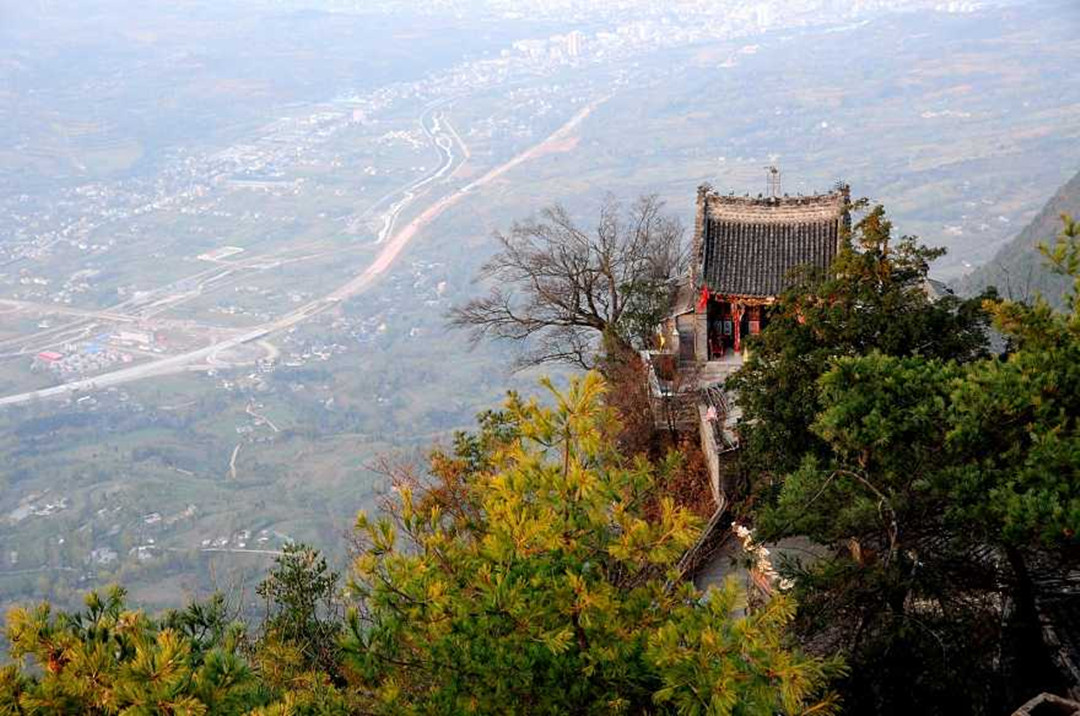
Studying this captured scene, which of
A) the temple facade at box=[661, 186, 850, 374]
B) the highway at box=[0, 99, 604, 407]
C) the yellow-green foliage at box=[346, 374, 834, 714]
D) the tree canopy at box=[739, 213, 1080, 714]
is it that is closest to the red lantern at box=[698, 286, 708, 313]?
the temple facade at box=[661, 186, 850, 374]

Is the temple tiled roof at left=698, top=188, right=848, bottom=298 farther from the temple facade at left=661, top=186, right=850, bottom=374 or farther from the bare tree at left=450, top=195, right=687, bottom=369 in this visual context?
the bare tree at left=450, top=195, right=687, bottom=369

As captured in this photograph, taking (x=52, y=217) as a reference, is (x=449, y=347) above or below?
below

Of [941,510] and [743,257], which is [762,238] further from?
[941,510]

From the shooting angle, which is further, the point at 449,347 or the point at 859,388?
the point at 449,347

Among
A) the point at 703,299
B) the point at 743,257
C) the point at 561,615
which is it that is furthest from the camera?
the point at 743,257

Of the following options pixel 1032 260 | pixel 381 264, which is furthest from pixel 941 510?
pixel 381 264

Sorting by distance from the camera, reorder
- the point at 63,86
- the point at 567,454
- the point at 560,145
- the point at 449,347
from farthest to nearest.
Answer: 1. the point at 63,86
2. the point at 560,145
3. the point at 449,347
4. the point at 567,454

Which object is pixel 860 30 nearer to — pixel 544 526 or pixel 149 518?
pixel 149 518

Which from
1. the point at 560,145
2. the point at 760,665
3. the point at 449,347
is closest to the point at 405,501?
Result: the point at 760,665
